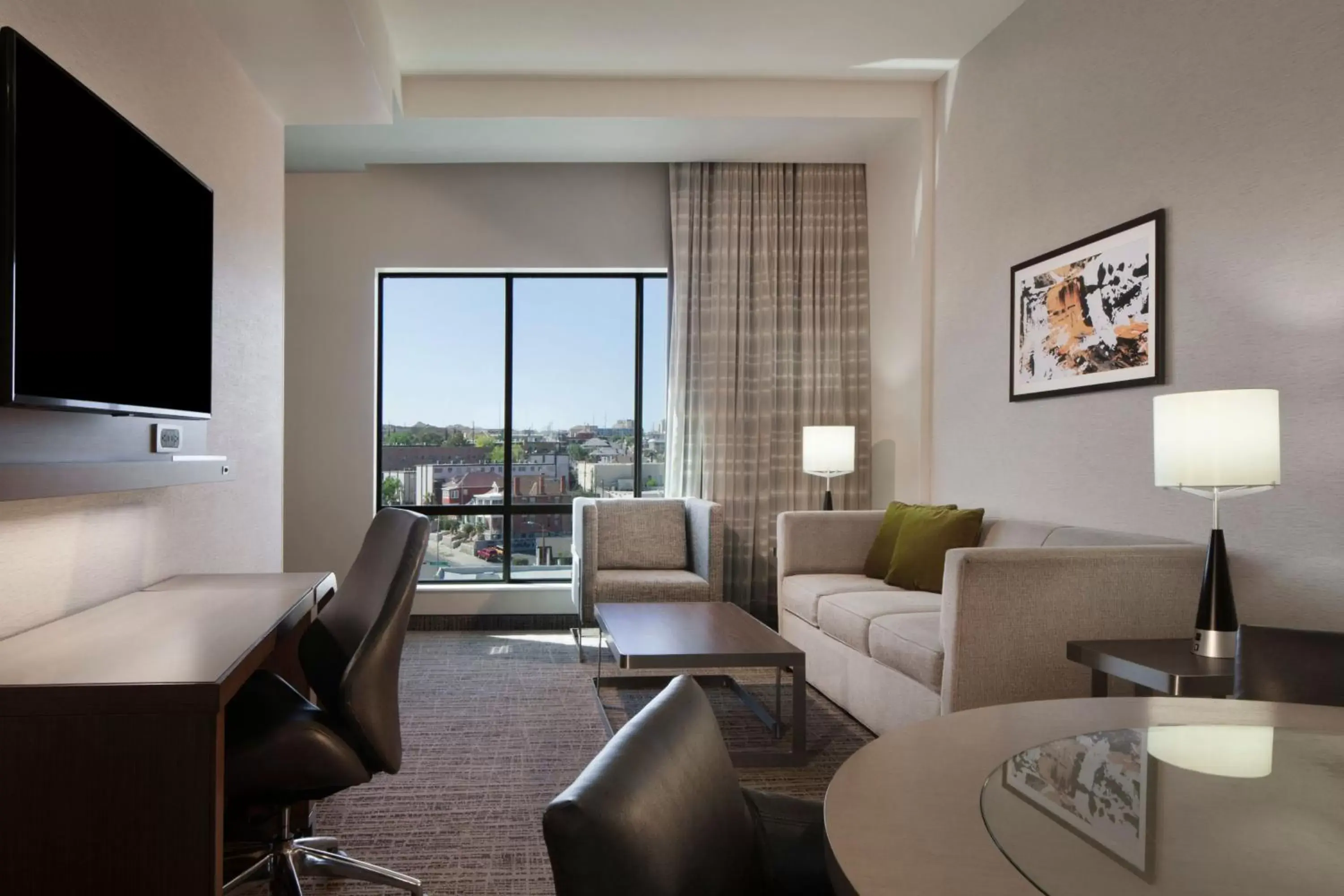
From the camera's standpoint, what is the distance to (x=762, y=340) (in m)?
5.84

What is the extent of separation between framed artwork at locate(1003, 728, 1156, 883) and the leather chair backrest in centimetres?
29

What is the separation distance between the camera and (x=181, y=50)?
2.93 meters

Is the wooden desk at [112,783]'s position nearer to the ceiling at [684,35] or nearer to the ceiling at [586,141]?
the ceiling at [684,35]

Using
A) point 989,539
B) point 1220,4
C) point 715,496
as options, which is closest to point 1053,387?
point 989,539

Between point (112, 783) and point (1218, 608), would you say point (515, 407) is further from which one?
point (112, 783)

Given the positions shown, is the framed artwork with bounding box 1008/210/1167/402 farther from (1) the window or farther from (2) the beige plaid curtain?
(1) the window

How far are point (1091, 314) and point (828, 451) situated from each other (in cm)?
187

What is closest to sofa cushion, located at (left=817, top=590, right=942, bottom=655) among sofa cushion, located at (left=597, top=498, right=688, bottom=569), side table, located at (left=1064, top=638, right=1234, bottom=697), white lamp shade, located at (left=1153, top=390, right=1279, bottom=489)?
side table, located at (left=1064, top=638, right=1234, bottom=697)

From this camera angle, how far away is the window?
6.06 m

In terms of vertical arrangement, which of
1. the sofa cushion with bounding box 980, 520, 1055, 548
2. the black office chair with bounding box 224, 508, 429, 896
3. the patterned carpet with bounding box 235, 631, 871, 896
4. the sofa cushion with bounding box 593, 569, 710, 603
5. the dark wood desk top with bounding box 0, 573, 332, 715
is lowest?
the patterned carpet with bounding box 235, 631, 871, 896

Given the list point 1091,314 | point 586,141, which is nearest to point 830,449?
point 1091,314

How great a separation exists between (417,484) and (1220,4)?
196 inches

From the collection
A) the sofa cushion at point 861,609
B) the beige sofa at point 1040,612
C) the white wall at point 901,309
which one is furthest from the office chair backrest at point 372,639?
the white wall at point 901,309

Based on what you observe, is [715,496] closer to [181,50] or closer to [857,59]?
[857,59]
